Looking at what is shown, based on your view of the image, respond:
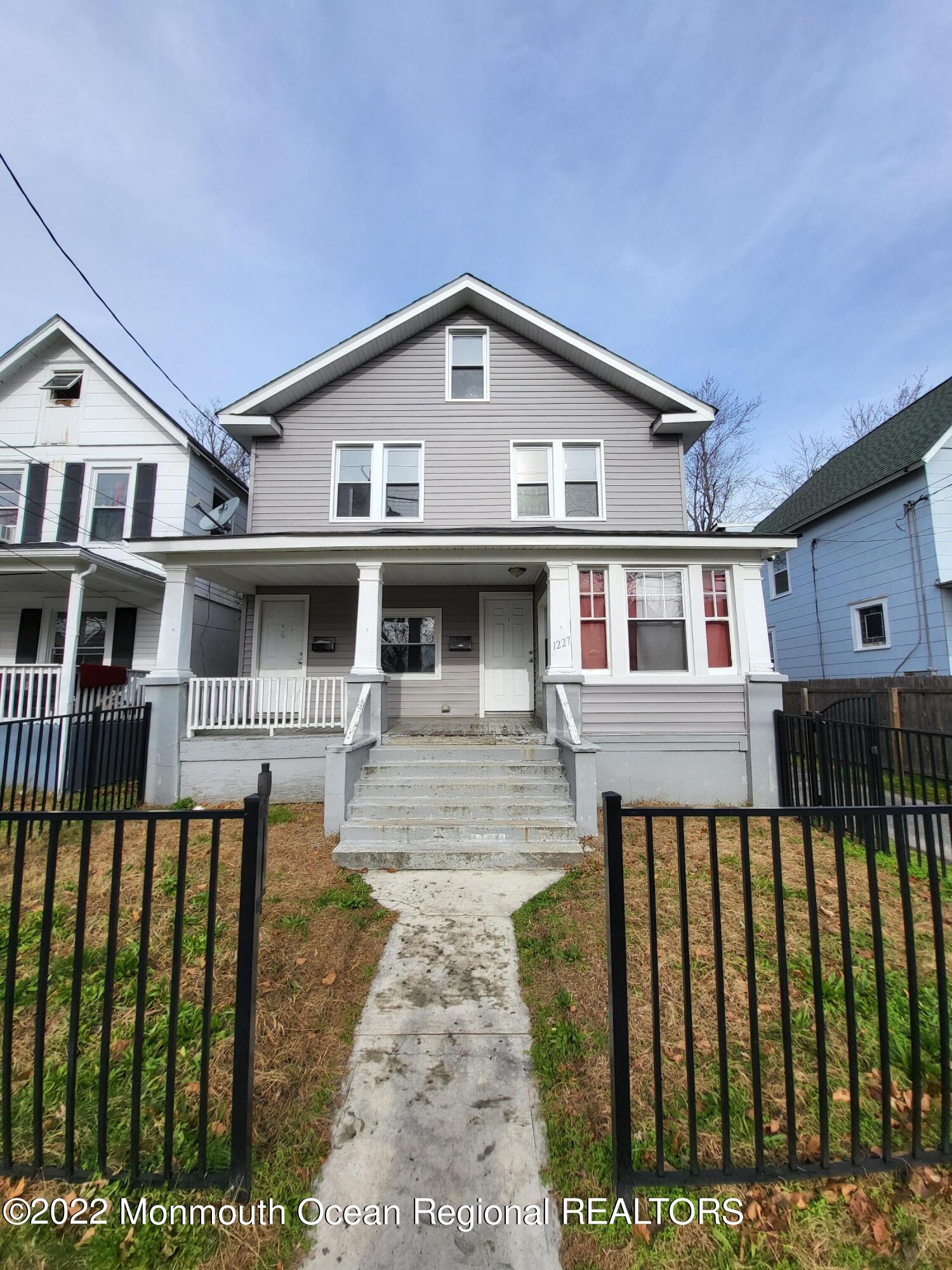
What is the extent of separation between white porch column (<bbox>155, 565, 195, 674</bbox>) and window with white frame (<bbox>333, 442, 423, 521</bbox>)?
→ 2.81 meters

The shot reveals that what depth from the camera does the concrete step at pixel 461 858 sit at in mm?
5074

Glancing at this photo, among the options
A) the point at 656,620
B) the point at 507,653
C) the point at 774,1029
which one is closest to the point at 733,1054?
the point at 774,1029

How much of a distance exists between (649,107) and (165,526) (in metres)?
11.0

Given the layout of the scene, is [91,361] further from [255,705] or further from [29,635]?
[255,705]

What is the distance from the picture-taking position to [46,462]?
34.4 ft

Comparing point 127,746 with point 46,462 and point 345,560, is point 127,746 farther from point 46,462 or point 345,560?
point 46,462

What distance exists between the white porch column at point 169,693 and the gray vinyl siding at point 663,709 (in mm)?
5884

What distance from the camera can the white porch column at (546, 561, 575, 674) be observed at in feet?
23.4

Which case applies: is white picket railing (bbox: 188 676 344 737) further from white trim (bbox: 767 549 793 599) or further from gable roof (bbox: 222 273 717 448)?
white trim (bbox: 767 549 793 599)

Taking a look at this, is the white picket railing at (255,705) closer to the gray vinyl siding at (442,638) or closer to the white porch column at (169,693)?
the white porch column at (169,693)

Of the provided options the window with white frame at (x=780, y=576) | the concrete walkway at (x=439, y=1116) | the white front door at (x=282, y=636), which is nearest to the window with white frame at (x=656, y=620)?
the concrete walkway at (x=439, y=1116)

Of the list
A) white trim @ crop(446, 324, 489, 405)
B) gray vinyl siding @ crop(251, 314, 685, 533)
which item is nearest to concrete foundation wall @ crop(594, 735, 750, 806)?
gray vinyl siding @ crop(251, 314, 685, 533)

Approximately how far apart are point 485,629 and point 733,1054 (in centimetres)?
727

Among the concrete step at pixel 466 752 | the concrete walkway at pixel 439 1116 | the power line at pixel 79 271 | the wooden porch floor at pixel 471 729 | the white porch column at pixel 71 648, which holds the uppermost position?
the power line at pixel 79 271
